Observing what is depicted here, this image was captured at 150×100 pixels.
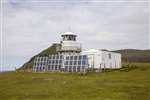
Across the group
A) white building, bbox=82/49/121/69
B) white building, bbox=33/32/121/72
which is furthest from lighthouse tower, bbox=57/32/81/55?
white building, bbox=82/49/121/69

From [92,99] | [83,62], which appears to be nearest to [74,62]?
[83,62]

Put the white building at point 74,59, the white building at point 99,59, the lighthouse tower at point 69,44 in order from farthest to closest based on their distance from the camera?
1. the lighthouse tower at point 69,44
2. the white building at point 99,59
3. the white building at point 74,59

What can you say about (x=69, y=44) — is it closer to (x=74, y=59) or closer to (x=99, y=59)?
(x=74, y=59)

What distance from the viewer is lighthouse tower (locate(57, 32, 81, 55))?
51.2 metres

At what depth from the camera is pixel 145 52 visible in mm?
190375

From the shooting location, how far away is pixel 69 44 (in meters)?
51.2

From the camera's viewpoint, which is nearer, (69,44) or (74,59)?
(74,59)

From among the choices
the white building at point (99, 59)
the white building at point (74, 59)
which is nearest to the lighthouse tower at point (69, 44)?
the white building at point (74, 59)

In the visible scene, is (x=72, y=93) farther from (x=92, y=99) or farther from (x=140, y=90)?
(x=140, y=90)

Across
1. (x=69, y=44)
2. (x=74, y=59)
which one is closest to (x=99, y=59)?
(x=74, y=59)

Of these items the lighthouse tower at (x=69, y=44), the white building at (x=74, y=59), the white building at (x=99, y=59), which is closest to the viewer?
the white building at (x=74, y=59)

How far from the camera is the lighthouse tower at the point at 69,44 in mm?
51222

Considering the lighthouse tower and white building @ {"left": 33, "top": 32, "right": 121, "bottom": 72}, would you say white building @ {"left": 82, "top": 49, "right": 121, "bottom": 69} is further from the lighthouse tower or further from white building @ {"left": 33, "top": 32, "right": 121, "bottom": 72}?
the lighthouse tower

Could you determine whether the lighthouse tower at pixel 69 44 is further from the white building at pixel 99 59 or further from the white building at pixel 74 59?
→ the white building at pixel 99 59
